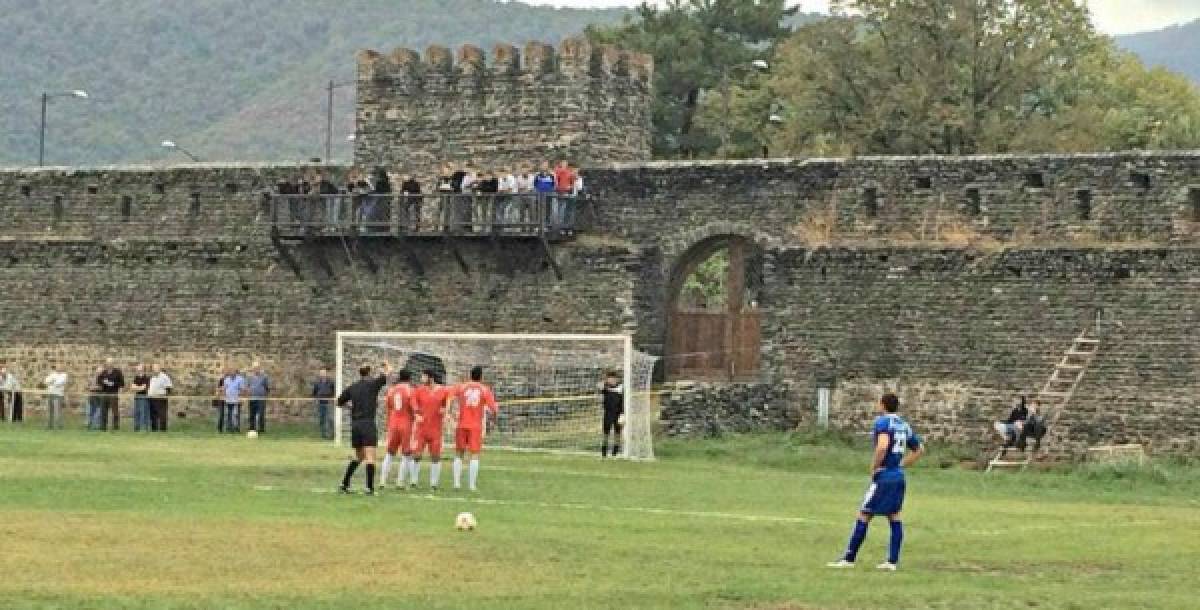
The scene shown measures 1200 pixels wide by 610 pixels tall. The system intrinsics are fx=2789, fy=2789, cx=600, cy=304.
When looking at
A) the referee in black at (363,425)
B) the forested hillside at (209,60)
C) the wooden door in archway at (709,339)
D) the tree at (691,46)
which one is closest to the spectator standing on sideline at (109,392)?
the wooden door in archway at (709,339)

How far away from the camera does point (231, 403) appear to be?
167 feet

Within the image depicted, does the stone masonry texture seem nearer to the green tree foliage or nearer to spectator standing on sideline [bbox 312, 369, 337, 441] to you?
spectator standing on sideline [bbox 312, 369, 337, 441]

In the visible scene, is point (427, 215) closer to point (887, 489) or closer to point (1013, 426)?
point (1013, 426)

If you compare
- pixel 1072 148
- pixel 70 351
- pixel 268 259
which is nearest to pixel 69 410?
pixel 70 351

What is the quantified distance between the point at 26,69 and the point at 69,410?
125m

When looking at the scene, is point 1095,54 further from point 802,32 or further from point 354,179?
point 354,179

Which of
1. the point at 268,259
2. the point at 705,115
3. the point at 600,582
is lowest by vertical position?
the point at 600,582

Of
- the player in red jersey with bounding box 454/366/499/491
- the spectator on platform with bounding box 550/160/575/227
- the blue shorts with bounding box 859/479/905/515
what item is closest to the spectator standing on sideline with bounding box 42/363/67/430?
the spectator on platform with bounding box 550/160/575/227

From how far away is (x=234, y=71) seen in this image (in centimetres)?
17962

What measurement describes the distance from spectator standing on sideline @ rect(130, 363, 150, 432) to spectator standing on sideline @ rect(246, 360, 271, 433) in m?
1.90

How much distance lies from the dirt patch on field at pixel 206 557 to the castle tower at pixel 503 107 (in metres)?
22.6

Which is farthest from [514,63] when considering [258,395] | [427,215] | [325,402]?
[258,395]

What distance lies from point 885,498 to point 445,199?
26.3 meters

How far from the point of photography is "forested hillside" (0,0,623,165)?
160m
